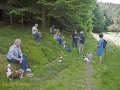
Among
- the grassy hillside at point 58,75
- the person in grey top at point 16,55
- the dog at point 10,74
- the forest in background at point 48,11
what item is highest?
the forest in background at point 48,11

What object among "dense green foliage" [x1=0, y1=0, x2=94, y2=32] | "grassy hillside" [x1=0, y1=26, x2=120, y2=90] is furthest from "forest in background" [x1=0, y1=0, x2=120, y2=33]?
"grassy hillside" [x1=0, y1=26, x2=120, y2=90]

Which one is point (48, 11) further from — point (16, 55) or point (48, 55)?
point (16, 55)

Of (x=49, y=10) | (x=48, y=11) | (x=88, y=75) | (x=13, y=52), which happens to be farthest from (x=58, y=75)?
(x=48, y=11)

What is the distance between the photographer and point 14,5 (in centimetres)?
1761

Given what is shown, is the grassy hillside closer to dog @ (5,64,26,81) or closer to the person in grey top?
dog @ (5,64,26,81)

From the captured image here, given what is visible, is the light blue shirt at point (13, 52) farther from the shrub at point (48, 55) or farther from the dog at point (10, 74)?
the shrub at point (48, 55)

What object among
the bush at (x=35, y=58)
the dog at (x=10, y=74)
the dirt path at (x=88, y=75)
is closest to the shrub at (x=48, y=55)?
the bush at (x=35, y=58)

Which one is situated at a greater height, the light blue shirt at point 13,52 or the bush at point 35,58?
the light blue shirt at point 13,52

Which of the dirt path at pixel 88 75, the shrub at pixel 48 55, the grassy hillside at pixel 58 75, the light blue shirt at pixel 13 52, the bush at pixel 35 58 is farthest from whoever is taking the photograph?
the shrub at pixel 48 55

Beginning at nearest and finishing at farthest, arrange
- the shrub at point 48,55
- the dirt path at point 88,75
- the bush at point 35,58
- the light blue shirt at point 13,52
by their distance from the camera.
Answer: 1. the dirt path at point 88,75
2. the light blue shirt at point 13,52
3. the bush at point 35,58
4. the shrub at point 48,55

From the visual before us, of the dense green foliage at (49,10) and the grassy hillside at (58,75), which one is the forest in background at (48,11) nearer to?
the dense green foliage at (49,10)

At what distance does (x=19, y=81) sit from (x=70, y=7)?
9883mm

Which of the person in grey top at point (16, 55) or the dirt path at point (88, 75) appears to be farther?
the person in grey top at point (16, 55)

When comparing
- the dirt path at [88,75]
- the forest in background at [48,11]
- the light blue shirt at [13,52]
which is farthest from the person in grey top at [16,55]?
the forest in background at [48,11]
